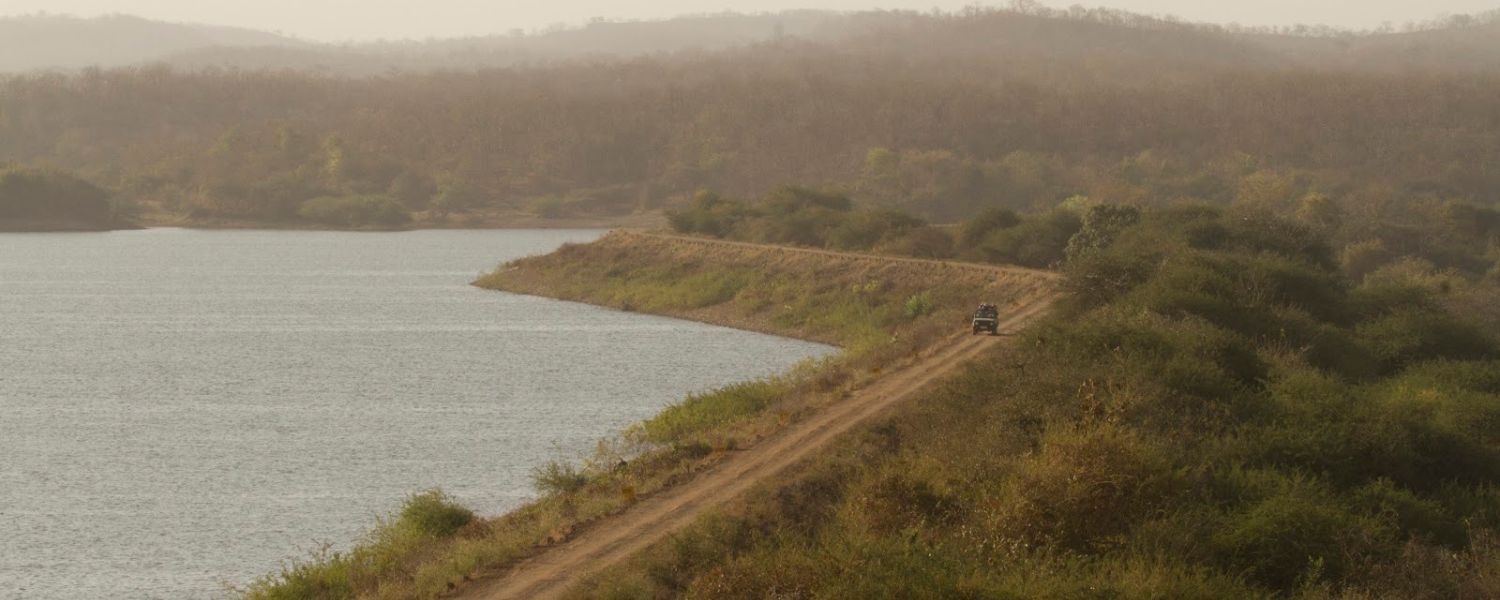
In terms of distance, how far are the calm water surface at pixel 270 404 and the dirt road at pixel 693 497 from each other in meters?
6.09

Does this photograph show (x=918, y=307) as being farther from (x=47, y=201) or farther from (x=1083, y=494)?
(x=47, y=201)

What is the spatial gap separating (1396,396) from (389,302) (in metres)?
73.7

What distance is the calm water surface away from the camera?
123 ft

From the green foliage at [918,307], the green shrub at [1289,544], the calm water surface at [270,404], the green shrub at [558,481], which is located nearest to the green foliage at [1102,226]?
the green foliage at [918,307]

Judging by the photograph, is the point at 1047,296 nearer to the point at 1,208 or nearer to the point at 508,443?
the point at 508,443

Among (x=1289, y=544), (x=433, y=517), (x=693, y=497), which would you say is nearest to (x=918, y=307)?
(x=693, y=497)

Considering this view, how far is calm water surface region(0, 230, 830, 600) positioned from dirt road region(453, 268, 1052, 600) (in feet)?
20.0

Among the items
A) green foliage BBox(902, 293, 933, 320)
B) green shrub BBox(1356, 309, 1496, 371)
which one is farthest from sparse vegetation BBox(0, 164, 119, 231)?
green shrub BBox(1356, 309, 1496, 371)

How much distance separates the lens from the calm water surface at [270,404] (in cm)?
3756

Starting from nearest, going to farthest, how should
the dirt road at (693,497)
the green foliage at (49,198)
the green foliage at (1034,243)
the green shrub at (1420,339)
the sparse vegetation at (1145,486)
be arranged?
the sparse vegetation at (1145,486) < the dirt road at (693,497) < the green shrub at (1420,339) < the green foliage at (1034,243) < the green foliage at (49,198)

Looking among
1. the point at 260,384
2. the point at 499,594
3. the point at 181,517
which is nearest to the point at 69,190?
the point at 260,384

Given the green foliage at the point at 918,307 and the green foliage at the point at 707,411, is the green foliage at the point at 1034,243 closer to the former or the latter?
the green foliage at the point at 918,307

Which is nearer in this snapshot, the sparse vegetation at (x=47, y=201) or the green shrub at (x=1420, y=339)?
the green shrub at (x=1420, y=339)

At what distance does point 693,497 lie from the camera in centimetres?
3566
